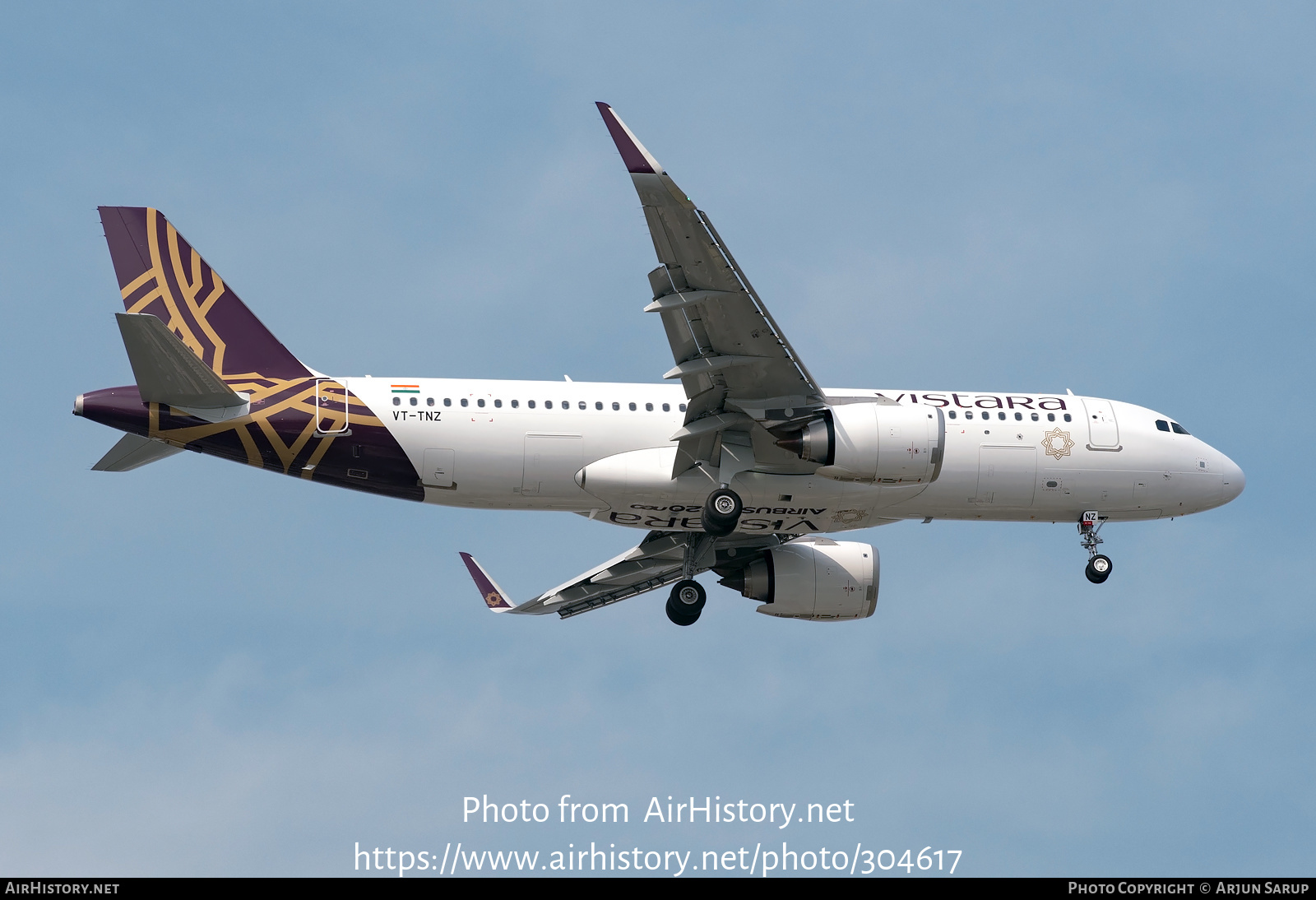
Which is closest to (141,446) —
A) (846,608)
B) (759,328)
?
(759,328)

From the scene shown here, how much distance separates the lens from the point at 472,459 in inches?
1093

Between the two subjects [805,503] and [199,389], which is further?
[805,503]

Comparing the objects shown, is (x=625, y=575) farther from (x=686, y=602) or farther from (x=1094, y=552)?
(x=1094, y=552)

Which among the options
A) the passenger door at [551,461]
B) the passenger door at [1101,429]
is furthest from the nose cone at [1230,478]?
the passenger door at [551,461]

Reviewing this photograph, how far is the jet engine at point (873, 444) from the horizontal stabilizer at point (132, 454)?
1155 centimetres

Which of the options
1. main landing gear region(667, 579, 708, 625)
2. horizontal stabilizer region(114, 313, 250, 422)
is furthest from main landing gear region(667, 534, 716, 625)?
horizontal stabilizer region(114, 313, 250, 422)

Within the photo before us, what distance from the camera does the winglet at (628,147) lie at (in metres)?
22.8

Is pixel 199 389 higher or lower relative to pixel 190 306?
lower

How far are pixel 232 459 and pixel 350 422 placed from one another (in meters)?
2.22

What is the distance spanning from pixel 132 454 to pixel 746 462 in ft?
37.8

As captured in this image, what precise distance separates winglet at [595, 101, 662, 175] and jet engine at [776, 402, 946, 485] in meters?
6.28

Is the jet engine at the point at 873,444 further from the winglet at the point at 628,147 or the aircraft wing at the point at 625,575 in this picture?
the winglet at the point at 628,147
